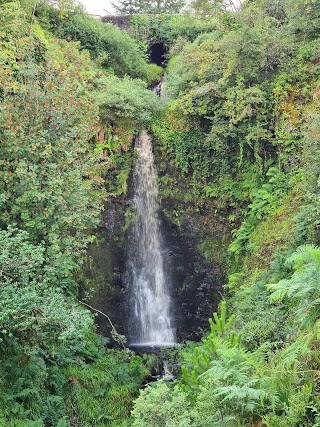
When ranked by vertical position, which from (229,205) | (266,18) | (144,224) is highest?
(266,18)

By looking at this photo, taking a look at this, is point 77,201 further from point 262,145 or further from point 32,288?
point 262,145

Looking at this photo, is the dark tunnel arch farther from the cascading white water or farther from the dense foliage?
the dense foliage

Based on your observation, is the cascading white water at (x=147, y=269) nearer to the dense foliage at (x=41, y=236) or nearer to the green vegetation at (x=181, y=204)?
the green vegetation at (x=181, y=204)

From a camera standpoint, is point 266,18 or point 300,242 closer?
point 300,242

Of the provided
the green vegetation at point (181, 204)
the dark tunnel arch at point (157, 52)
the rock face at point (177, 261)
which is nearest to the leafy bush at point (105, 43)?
the green vegetation at point (181, 204)

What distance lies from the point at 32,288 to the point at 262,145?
857 cm

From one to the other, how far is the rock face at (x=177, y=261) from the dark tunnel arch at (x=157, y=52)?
11.7m

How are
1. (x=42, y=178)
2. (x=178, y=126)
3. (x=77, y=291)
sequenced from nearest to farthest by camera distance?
1. (x=42, y=178)
2. (x=77, y=291)
3. (x=178, y=126)

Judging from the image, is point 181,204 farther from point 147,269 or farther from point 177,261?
point 147,269

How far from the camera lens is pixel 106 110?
12.8 m

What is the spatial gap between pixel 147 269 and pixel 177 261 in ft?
3.48

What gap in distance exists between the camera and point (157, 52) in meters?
22.6

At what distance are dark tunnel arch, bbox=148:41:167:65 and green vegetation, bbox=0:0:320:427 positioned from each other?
521 centimetres

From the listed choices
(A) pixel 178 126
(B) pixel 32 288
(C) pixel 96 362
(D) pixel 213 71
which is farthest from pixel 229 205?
(B) pixel 32 288
